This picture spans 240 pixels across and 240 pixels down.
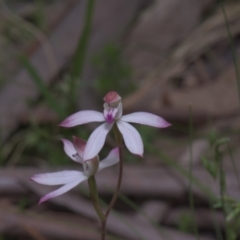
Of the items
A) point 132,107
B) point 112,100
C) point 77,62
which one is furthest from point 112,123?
point 132,107

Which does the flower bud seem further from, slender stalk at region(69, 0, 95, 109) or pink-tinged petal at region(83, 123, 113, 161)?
slender stalk at region(69, 0, 95, 109)

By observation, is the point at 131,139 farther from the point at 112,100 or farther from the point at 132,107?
the point at 132,107

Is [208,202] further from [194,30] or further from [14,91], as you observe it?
[194,30]

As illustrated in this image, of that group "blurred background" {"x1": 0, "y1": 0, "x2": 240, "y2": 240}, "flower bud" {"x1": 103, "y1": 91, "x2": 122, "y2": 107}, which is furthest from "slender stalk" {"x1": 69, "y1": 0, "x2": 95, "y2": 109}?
"flower bud" {"x1": 103, "y1": 91, "x2": 122, "y2": 107}

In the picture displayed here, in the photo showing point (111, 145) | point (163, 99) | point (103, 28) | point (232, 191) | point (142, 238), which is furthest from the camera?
point (103, 28)

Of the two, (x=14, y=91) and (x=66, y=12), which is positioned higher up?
(x=66, y=12)

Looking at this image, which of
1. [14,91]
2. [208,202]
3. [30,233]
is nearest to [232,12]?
[14,91]

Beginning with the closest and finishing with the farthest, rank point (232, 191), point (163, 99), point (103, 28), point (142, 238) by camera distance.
A: 1. point (142, 238)
2. point (232, 191)
3. point (163, 99)
4. point (103, 28)
